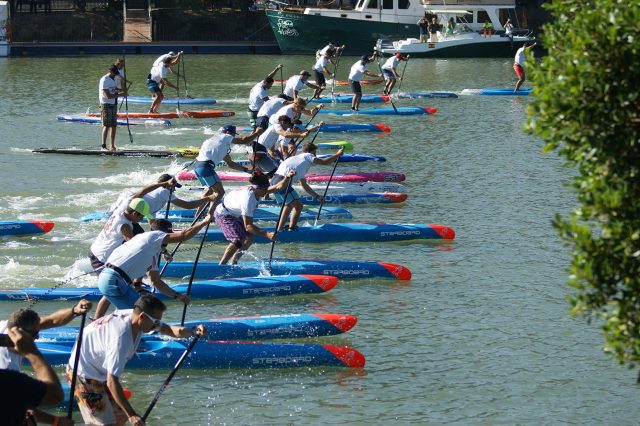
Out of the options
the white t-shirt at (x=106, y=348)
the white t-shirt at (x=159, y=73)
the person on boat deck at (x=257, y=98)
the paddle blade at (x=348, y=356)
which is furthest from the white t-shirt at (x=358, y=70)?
the white t-shirt at (x=106, y=348)

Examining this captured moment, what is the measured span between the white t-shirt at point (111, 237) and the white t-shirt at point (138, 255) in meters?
1.23

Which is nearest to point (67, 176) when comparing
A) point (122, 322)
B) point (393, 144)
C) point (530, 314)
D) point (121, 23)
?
point (393, 144)

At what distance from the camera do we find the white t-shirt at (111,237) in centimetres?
1350

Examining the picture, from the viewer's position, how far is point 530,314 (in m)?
15.3

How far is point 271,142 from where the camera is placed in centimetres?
2188

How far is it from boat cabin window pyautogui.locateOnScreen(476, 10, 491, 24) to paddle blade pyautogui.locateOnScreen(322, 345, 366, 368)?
44544 millimetres

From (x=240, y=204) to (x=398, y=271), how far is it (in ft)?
8.52

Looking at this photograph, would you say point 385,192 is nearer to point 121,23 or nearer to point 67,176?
point 67,176

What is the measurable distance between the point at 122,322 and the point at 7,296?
5964 millimetres

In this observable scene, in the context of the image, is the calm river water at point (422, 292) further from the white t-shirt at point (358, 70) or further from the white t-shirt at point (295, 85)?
the white t-shirt at point (295, 85)

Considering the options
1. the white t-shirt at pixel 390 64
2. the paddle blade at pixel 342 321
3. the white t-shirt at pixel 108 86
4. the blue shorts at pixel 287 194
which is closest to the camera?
the paddle blade at pixel 342 321

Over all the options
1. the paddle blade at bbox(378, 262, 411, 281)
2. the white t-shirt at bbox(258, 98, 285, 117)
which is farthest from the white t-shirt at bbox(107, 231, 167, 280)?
Answer: the white t-shirt at bbox(258, 98, 285, 117)

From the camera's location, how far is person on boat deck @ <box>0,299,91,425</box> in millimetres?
8742

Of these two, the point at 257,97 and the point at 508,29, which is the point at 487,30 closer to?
the point at 508,29
